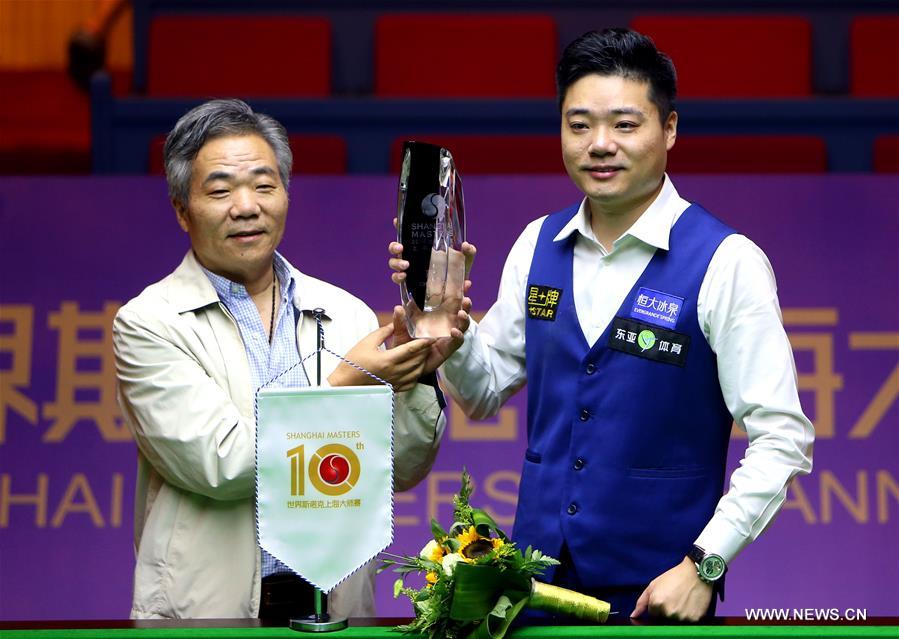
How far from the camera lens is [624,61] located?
2.28 m

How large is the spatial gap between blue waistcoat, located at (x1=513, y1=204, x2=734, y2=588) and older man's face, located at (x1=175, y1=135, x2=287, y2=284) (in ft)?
2.01

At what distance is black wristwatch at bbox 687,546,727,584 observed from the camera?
2047mm

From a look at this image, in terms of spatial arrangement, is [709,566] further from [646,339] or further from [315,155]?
[315,155]

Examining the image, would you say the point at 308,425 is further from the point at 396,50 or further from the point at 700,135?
the point at 396,50

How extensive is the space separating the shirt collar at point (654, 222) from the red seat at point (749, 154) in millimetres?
1862

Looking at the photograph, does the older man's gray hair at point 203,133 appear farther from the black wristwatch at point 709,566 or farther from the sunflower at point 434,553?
the black wristwatch at point 709,566

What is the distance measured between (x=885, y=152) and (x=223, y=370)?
8.84 ft

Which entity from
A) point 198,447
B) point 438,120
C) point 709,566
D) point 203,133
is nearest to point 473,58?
point 438,120

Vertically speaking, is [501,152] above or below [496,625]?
above

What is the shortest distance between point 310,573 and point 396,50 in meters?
3.24

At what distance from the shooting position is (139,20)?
5.08 m

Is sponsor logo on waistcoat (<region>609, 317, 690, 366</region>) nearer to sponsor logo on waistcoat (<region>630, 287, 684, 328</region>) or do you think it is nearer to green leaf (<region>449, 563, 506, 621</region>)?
sponsor logo on waistcoat (<region>630, 287, 684, 328</region>)

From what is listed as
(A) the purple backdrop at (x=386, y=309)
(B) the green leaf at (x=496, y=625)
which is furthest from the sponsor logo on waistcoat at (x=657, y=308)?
(A) the purple backdrop at (x=386, y=309)

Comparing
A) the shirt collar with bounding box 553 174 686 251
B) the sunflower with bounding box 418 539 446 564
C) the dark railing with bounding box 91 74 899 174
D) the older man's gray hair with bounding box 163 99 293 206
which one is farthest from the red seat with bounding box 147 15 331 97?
the sunflower with bounding box 418 539 446 564
